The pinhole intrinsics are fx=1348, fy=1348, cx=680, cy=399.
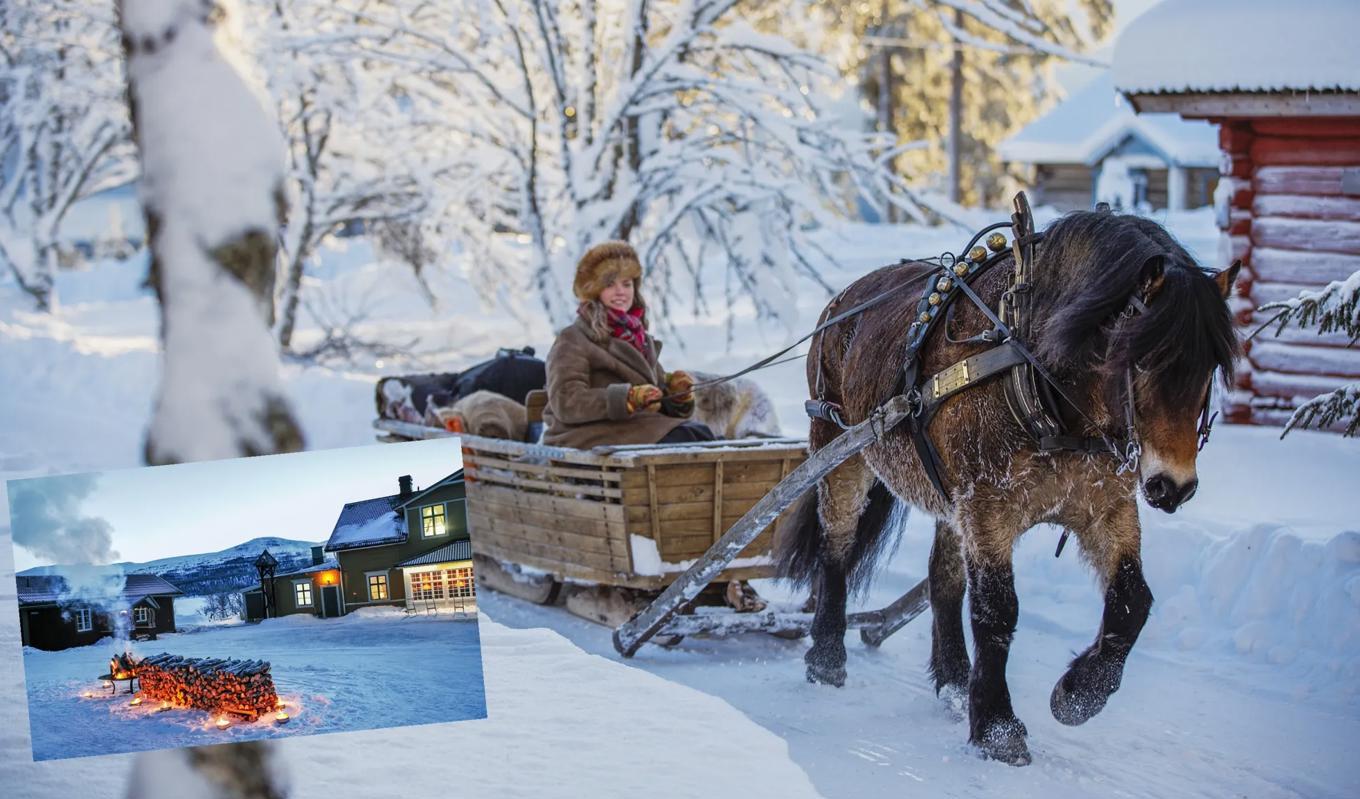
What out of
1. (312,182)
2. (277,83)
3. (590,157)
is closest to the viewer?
(590,157)

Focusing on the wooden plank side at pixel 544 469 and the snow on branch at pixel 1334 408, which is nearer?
the snow on branch at pixel 1334 408

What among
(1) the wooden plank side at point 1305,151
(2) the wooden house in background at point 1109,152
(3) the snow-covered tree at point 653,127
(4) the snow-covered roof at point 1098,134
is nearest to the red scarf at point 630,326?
(3) the snow-covered tree at point 653,127

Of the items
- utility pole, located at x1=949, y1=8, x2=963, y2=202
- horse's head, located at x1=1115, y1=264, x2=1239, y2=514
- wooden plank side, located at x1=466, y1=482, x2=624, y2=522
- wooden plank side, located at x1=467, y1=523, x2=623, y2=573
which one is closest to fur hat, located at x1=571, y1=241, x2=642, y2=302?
wooden plank side, located at x1=466, y1=482, x2=624, y2=522

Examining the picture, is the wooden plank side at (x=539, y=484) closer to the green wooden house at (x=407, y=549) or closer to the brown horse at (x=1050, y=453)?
the brown horse at (x=1050, y=453)

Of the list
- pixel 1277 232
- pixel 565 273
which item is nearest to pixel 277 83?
pixel 565 273

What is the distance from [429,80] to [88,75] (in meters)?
7.37

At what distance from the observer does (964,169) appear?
3078 cm

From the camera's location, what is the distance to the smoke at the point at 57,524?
3344 millimetres

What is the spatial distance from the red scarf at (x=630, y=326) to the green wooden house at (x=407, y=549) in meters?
2.82

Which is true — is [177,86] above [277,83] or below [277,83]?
below

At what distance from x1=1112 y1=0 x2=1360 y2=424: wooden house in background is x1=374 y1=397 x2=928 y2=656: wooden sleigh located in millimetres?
3667

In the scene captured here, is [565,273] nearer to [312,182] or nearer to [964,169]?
[312,182]

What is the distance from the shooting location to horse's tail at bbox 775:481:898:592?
5605mm

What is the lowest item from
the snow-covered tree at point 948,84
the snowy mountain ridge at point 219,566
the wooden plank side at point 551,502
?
the wooden plank side at point 551,502
